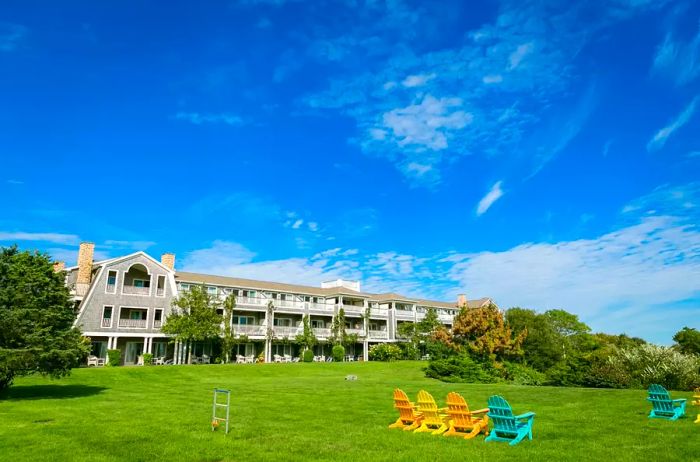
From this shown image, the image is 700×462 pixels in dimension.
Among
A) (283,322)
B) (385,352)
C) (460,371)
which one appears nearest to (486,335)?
(460,371)

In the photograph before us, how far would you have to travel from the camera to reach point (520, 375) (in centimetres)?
3569

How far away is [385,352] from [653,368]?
108 feet

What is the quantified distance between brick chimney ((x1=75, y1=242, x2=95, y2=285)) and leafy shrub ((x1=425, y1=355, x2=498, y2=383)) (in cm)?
2886

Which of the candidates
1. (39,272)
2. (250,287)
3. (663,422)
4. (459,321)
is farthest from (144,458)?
(250,287)

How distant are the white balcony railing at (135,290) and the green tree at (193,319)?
99.7 inches

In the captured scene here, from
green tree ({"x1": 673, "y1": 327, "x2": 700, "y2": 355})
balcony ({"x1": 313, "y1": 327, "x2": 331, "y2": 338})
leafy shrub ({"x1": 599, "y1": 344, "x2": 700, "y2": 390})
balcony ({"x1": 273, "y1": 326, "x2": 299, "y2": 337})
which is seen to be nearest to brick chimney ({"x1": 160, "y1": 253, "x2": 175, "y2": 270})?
balcony ({"x1": 273, "y1": 326, "x2": 299, "y2": 337})

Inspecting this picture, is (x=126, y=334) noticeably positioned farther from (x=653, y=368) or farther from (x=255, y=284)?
(x=653, y=368)

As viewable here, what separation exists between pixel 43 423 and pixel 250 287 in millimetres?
39552

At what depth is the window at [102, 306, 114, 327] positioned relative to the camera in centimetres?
4116

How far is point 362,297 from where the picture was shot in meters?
61.7

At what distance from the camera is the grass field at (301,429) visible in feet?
31.5

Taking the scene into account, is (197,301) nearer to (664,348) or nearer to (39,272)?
(39,272)

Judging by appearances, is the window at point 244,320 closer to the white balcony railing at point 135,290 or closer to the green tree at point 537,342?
the white balcony railing at point 135,290

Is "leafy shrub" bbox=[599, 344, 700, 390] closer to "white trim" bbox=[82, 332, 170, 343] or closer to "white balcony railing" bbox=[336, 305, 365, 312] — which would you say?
"white trim" bbox=[82, 332, 170, 343]
